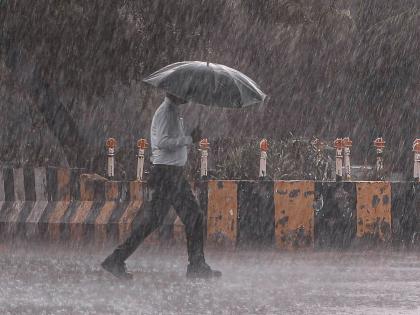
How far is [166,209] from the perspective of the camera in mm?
10805

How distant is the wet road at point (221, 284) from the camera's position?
8.78 m

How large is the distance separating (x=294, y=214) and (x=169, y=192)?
2993mm

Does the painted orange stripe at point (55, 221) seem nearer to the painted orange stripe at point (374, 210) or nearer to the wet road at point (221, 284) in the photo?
the wet road at point (221, 284)

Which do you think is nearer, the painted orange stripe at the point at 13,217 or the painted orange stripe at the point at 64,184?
the painted orange stripe at the point at 13,217

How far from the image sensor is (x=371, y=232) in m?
13.5

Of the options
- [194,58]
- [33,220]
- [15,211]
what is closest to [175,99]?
[33,220]

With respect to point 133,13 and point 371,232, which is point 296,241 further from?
point 133,13

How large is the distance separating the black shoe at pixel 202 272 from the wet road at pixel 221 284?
0.09m

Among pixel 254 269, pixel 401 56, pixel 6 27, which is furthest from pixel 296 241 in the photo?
pixel 401 56

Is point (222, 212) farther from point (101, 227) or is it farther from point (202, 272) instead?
point (202, 272)

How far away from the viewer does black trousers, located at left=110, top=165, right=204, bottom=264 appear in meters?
10.7

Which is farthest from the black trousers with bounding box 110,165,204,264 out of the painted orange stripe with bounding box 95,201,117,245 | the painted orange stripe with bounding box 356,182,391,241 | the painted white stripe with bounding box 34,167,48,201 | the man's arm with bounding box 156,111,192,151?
the painted white stripe with bounding box 34,167,48,201

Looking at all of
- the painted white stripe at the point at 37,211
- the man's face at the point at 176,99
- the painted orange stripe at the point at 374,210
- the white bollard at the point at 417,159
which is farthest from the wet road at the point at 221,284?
the man's face at the point at 176,99

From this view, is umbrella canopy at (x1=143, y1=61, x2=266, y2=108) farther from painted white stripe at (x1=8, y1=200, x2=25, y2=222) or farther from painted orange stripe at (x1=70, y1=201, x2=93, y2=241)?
painted white stripe at (x1=8, y1=200, x2=25, y2=222)
